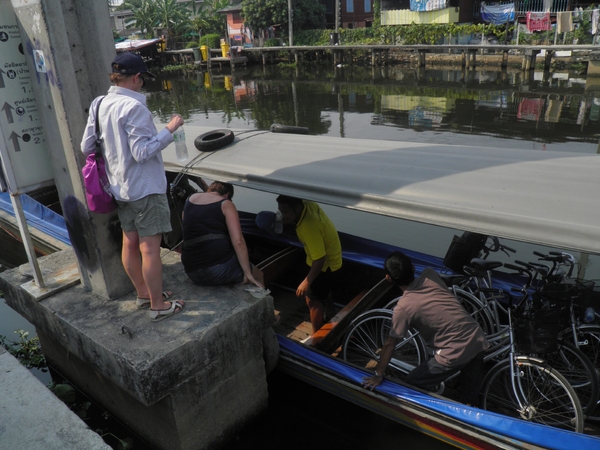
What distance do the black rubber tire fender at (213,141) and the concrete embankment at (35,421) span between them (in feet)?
8.21

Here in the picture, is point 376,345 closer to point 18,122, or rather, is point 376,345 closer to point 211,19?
point 18,122

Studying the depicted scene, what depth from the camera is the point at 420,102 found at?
66.8 ft

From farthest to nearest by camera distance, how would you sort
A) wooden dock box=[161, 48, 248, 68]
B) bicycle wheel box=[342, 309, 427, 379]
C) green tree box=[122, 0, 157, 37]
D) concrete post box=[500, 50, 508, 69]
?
green tree box=[122, 0, 157, 37]
wooden dock box=[161, 48, 248, 68]
concrete post box=[500, 50, 508, 69]
bicycle wheel box=[342, 309, 427, 379]

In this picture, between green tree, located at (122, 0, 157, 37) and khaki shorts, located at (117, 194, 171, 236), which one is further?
green tree, located at (122, 0, 157, 37)

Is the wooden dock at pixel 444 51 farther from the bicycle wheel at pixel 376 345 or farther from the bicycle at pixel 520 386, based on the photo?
the bicycle at pixel 520 386

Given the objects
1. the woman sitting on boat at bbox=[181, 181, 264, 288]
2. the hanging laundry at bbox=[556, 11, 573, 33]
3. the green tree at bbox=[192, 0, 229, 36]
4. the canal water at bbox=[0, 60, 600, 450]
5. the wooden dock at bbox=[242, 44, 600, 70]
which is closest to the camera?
the woman sitting on boat at bbox=[181, 181, 264, 288]

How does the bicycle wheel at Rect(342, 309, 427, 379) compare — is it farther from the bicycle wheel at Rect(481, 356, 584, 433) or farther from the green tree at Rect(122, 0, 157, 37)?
the green tree at Rect(122, 0, 157, 37)

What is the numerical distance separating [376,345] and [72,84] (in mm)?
3353

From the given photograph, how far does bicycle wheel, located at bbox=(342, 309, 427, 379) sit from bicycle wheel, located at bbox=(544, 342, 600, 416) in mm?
1030

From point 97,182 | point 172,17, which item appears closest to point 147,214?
point 97,182

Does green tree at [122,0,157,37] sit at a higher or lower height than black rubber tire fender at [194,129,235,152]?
higher

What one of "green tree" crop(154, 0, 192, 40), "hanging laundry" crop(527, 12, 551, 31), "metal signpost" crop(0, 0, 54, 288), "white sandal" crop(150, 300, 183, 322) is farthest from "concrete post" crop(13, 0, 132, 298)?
"green tree" crop(154, 0, 192, 40)

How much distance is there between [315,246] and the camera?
15.6 feet

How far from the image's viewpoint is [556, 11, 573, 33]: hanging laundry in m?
22.9
